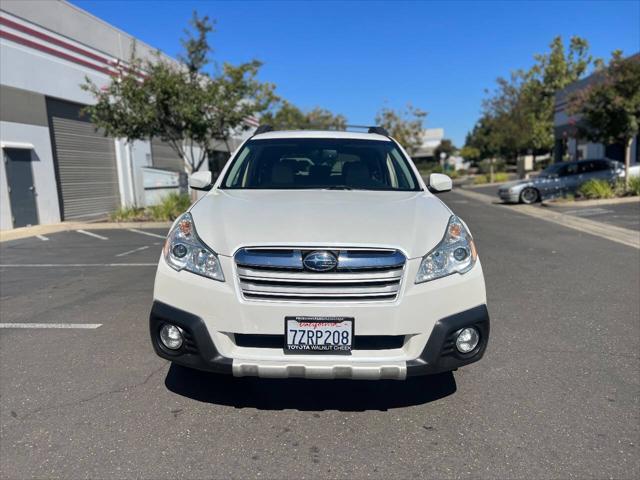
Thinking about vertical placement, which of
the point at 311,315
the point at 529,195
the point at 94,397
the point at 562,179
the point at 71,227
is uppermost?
the point at 562,179

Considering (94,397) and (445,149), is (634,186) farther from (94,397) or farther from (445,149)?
(445,149)

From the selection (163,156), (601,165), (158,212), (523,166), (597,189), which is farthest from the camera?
(523,166)

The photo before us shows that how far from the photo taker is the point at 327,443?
2.70 meters

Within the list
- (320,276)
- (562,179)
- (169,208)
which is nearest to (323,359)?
(320,276)

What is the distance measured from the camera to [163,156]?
874 inches

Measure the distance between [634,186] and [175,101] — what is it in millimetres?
14956

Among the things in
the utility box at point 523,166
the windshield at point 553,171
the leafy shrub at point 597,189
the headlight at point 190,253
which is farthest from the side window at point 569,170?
the utility box at point 523,166

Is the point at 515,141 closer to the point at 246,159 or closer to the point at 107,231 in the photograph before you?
the point at 107,231

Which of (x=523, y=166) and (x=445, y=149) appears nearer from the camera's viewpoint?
(x=523, y=166)

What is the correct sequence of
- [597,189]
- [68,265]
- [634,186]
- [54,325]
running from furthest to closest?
[597,189]
[634,186]
[68,265]
[54,325]

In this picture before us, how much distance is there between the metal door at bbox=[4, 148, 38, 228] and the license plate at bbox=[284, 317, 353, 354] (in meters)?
13.7

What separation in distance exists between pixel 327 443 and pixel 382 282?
94 centimetres

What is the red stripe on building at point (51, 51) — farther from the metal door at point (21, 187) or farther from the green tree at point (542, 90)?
the green tree at point (542, 90)

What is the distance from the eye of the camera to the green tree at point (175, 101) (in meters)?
→ 13.6
